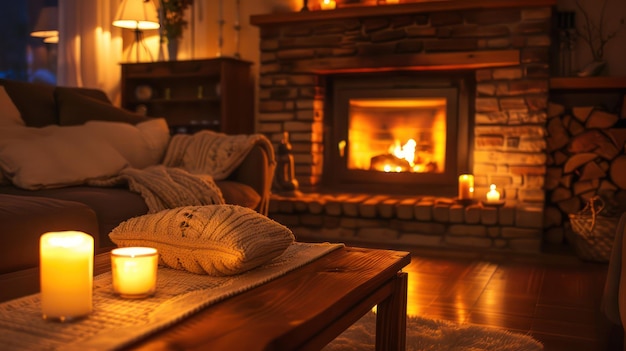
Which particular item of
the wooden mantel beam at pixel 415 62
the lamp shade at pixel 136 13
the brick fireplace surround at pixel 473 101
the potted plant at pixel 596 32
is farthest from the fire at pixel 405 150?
the lamp shade at pixel 136 13

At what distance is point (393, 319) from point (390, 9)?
2.73m

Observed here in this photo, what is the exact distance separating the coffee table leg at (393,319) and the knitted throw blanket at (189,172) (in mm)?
1140

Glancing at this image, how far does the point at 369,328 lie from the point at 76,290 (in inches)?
49.2

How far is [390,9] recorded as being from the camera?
3844 mm

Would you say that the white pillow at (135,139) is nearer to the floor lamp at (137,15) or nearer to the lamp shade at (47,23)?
the floor lamp at (137,15)

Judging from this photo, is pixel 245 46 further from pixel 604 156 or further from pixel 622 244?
pixel 622 244

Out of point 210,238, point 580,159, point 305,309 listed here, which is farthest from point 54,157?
point 580,159

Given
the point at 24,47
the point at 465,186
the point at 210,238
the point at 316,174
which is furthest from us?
the point at 24,47

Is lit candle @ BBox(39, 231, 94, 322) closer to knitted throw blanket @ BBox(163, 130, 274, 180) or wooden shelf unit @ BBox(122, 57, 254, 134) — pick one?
knitted throw blanket @ BBox(163, 130, 274, 180)

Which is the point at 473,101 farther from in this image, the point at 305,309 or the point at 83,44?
the point at 305,309

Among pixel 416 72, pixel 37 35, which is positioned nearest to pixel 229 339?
pixel 416 72

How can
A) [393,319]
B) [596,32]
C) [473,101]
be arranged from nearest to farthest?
[393,319] < [596,32] < [473,101]

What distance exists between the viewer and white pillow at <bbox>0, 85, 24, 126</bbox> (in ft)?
8.60

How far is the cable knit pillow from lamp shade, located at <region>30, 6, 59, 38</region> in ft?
13.6
